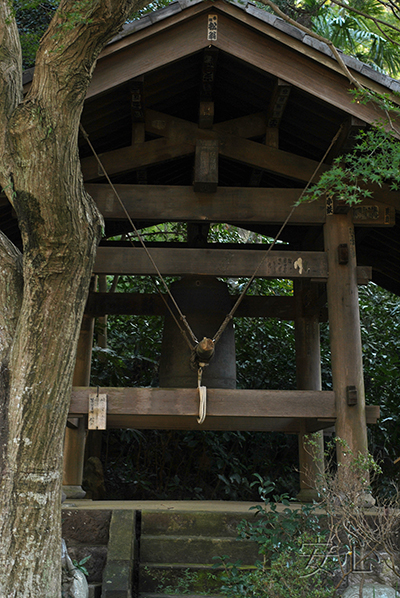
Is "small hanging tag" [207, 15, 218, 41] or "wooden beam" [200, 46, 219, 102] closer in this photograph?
"small hanging tag" [207, 15, 218, 41]

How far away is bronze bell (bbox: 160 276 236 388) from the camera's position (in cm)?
687

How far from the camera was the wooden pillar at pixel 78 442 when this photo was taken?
707 centimetres

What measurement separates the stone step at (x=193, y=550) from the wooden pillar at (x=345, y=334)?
127 cm

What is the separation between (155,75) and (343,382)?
359 cm

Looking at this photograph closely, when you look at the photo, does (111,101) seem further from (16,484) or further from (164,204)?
(16,484)

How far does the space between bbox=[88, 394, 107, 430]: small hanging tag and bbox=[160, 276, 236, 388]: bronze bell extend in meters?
1.33

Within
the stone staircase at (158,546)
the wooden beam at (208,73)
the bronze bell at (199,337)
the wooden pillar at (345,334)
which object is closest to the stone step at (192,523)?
the stone staircase at (158,546)

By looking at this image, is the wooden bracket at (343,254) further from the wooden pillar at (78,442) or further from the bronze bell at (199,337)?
the wooden pillar at (78,442)

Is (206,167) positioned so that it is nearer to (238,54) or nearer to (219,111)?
(238,54)

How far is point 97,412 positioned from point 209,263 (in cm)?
182

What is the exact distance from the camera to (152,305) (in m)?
8.03

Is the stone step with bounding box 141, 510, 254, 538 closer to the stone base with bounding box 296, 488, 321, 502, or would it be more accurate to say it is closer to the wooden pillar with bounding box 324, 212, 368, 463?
the wooden pillar with bounding box 324, 212, 368, 463

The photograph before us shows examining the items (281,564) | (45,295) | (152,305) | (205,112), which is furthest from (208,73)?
(281,564)

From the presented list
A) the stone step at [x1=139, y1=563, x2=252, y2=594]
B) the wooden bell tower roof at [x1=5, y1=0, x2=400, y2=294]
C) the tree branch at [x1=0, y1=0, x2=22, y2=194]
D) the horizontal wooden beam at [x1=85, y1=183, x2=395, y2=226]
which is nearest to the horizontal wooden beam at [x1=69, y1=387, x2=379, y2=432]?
the wooden bell tower roof at [x1=5, y1=0, x2=400, y2=294]
